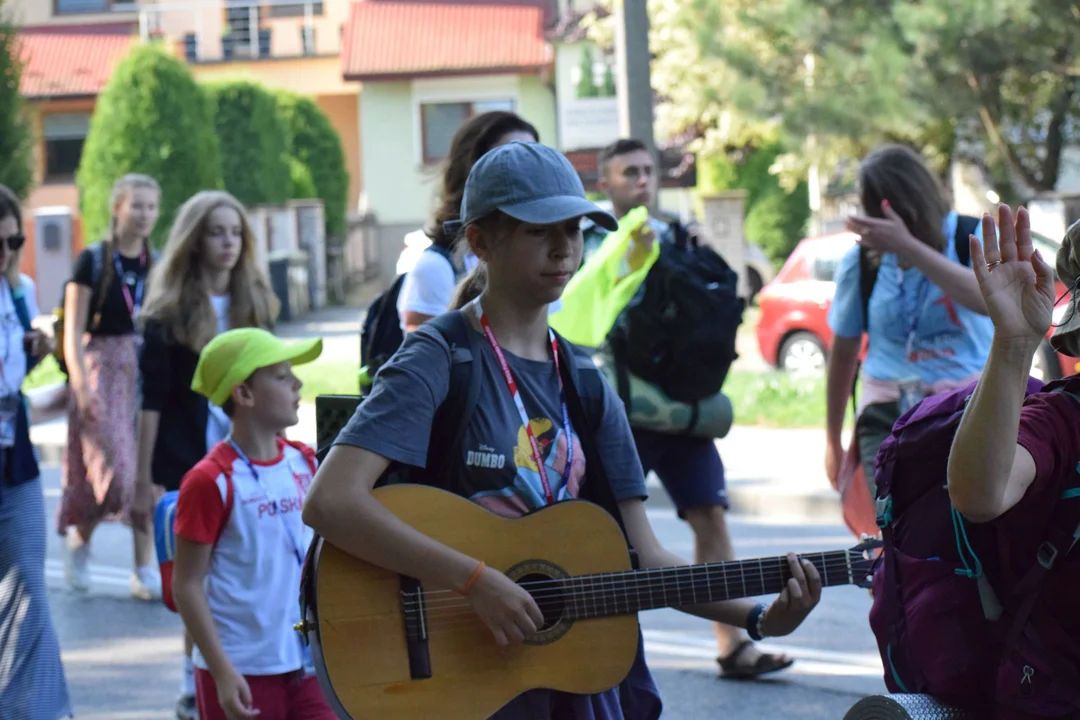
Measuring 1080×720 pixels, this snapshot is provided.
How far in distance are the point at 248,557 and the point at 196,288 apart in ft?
7.21

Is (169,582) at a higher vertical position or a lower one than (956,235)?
lower

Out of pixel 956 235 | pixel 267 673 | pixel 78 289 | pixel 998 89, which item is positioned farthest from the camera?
pixel 998 89

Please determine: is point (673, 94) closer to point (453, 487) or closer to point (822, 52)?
point (822, 52)

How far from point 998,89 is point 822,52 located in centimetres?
202

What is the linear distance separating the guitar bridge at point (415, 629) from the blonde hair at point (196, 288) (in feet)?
10.7

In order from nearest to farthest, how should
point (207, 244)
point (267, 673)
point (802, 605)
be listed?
point (802, 605) → point (267, 673) → point (207, 244)

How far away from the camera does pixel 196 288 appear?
20.6ft

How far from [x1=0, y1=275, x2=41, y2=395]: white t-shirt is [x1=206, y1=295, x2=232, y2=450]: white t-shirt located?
0.85 m

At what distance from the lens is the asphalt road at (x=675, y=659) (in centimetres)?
612

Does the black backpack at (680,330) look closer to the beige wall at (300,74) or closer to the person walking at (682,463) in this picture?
the person walking at (682,463)

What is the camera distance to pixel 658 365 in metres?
5.84

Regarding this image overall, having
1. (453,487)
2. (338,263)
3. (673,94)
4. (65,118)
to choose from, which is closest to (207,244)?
(453,487)

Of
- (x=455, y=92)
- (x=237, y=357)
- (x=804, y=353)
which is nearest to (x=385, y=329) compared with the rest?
(x=237, y=357)

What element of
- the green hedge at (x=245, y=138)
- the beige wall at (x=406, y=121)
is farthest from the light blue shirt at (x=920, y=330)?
the beige wall at (x=406, y=121)
